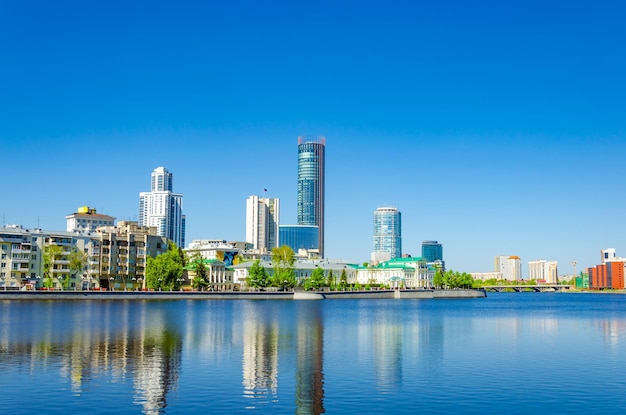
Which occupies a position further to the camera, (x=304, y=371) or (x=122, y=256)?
(x=122, y=256)

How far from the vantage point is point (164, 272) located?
15850cm

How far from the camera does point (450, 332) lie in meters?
67.2

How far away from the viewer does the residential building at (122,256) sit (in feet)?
554

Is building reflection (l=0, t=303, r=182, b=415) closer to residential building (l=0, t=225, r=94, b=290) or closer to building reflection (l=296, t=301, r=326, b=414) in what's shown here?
building reflection (l=296, t=301, r=326, b=414)

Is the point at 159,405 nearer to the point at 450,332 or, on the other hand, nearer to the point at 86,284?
the point at 450,332

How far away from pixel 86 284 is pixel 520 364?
13602cm

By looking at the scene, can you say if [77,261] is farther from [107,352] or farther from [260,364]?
[260,364]

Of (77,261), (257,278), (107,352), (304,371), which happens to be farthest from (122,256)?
(304,371)

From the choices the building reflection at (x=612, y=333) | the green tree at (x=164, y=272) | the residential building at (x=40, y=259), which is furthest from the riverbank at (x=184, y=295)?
the building reflection at (x=612, y=333)

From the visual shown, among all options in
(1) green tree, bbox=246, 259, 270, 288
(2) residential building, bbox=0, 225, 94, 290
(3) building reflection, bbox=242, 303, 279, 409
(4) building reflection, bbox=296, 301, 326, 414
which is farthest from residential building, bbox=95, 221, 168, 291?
(4) building reflection, bbox=296, 301, 326, 414

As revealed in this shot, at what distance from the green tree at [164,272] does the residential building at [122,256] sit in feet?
40.9

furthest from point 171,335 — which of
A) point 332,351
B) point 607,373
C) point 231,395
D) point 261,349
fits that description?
point 607,373

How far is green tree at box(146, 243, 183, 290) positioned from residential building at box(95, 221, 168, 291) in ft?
40.9

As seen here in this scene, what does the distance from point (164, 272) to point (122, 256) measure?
63.6 ft
